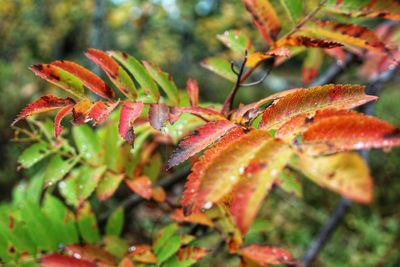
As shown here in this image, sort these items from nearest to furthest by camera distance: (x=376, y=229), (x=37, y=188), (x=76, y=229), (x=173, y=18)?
1. (x=76, y=229)
2. (x=37, y=188)
3. (x=376, y=229)
4. (x=173, y=18)

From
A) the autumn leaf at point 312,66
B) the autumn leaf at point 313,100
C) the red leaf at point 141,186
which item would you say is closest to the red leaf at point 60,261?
the red leaf at point 141,186

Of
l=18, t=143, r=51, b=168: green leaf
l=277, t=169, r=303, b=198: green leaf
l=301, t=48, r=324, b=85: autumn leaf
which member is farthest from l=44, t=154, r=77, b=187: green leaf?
l=301, t=48, r=324, b=85: autumn leaf

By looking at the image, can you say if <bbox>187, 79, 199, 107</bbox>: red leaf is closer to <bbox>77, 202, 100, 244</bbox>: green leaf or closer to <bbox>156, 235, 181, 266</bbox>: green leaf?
<bbox>156, 235, 181, 266</bbox>: green leaf

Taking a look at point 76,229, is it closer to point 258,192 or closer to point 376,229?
point 258,192

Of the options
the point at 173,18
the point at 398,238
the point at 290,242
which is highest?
the point at 173,18

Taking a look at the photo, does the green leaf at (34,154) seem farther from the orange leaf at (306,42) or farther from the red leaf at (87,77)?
the orange leaf at (306,42)

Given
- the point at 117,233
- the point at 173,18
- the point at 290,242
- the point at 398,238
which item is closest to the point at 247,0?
the point at 117,233
